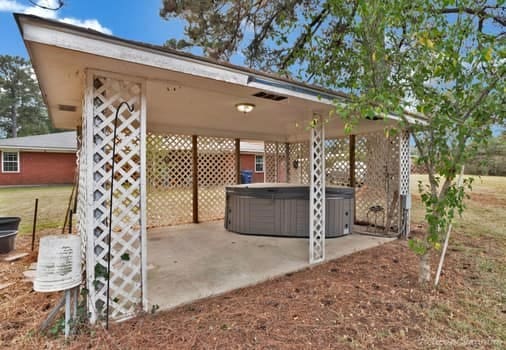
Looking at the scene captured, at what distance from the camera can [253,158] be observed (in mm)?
16531

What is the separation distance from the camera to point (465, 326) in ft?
7.19

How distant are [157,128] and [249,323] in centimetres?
456

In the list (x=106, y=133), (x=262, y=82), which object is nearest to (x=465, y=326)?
(x=262, y=82)

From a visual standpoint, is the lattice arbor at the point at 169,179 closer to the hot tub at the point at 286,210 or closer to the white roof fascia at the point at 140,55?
the hot tub at the point at 286,210

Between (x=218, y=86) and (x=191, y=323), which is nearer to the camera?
(x=191, y=323)

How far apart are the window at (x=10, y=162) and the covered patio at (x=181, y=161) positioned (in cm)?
1184

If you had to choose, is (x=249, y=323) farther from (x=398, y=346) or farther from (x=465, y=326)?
(x=465, y=326)

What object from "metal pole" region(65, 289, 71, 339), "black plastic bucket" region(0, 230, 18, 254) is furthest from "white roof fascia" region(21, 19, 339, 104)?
"black plastic bucket" region(0, 230, 18, 254)

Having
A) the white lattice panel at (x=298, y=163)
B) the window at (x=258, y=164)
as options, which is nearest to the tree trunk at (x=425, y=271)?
the white lattice panel at (x=298, y=163)

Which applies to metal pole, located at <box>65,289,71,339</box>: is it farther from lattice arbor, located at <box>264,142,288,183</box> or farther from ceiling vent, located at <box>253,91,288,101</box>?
lattice arbor, located at <box>264,142,288,183</box>

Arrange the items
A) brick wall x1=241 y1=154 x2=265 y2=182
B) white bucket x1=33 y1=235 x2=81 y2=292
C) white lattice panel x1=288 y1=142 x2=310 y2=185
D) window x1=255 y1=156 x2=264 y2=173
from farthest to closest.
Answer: window x1=255 y1=156 x2=264 y2=173
brick wall x1=241 y1=154 x2=265 y2=182
white lattice panel x1=288 y1=142 x2=310 y2=185
white bucket x1=33 y1=235 x2=81 y2=292

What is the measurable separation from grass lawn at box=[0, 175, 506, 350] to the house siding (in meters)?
13.1

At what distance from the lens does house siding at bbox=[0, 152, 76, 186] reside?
13547 millimetres

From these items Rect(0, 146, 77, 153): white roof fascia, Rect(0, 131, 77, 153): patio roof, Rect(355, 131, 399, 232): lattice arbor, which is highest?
Rect(0, 131, 77, 153): patio roof
